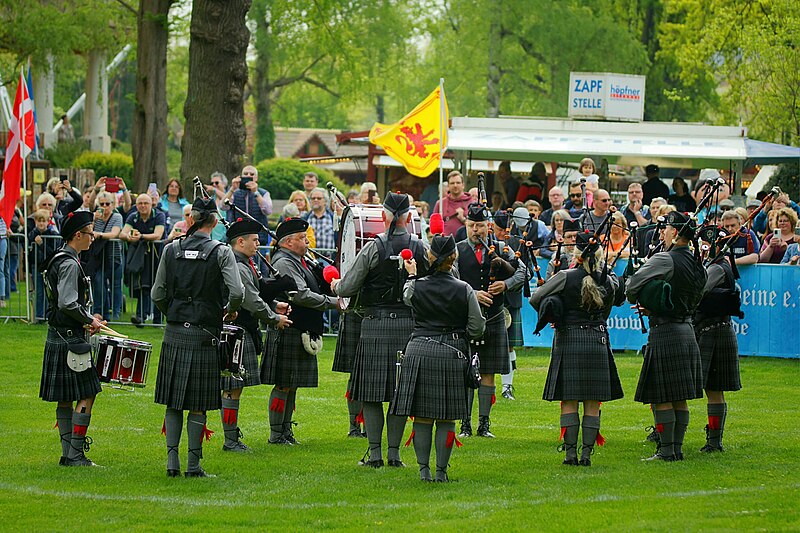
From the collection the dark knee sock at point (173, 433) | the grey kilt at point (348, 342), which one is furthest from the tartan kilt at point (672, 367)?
the dark knee sock at point (173, 433)

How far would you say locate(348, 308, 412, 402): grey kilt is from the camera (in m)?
9.03

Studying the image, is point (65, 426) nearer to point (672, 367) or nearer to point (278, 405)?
point (278, 405)

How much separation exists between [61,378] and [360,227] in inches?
100

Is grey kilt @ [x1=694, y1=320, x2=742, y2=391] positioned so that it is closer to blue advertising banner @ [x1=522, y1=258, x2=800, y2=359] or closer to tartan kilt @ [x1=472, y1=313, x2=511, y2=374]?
tartan kilt @ [x1=472, y1=313, x2=511, y2=374]

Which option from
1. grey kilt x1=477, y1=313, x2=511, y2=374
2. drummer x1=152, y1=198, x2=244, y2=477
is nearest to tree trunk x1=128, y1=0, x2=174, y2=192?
grey kilt x1=477, y1=313, x2=511, y2=374

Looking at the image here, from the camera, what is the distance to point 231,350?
8.87m

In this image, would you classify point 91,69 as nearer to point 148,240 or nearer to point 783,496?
point 148,240

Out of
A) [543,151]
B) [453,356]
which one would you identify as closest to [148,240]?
[543,151]

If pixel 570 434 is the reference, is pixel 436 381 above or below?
above

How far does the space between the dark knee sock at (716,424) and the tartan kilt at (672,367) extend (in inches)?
20.4

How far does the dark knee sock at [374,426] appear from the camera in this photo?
355 inches

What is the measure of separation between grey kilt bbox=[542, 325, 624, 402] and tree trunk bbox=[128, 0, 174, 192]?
14187 mm

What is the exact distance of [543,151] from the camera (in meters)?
21.2

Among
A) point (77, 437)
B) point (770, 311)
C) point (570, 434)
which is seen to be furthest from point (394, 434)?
point (770, 311)
